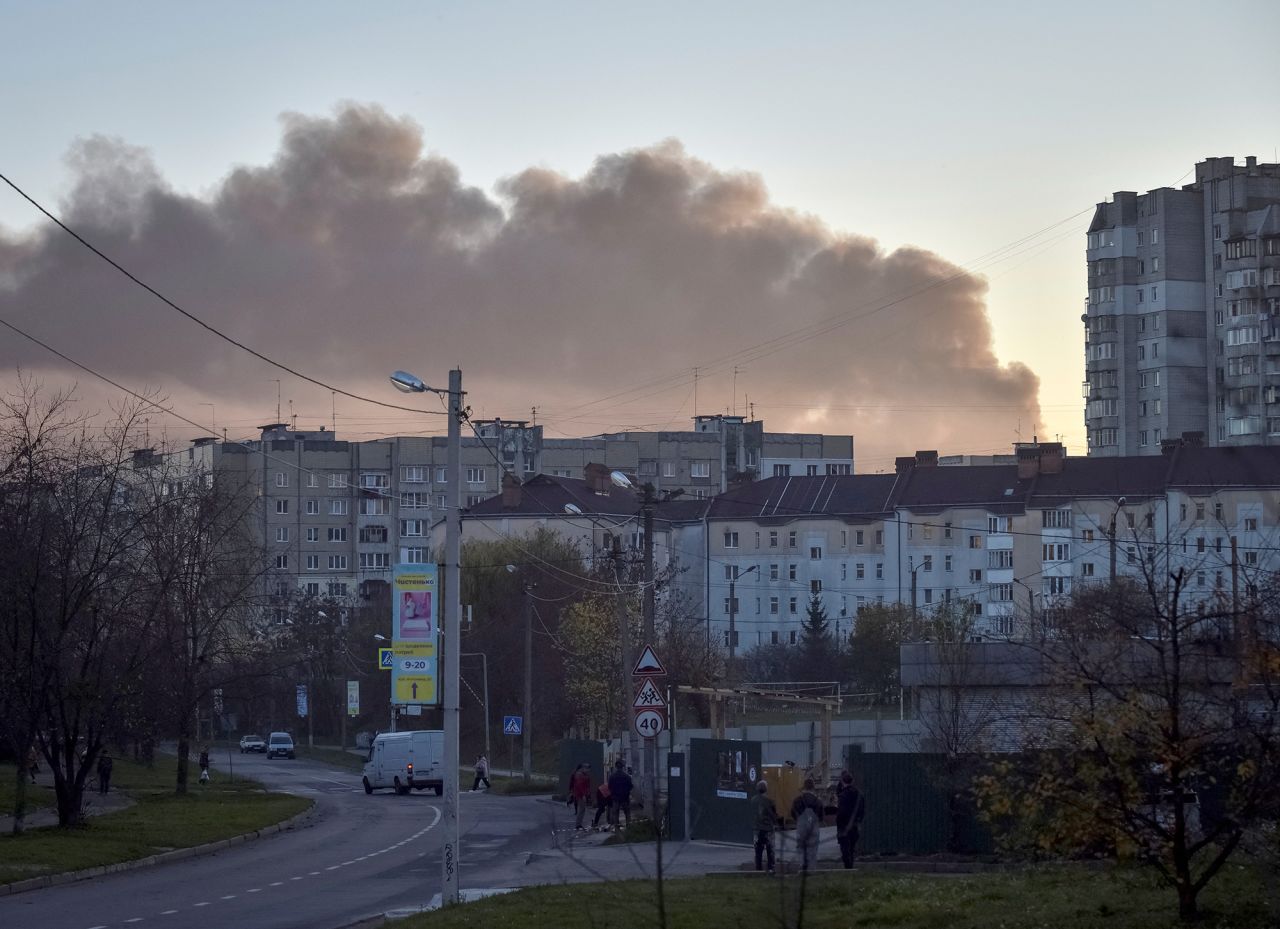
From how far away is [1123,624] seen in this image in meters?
15.4

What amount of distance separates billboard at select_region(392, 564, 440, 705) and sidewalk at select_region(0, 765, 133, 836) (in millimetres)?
8327

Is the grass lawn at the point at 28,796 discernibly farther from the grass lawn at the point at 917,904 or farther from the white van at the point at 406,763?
the grass lawn at the point at 917,904

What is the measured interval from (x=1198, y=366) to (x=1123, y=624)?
416ft

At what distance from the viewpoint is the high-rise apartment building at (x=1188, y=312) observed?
→ 424 feet

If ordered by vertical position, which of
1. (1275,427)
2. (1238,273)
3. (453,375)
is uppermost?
(1238,273)

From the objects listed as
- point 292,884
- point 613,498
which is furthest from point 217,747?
point 292,884

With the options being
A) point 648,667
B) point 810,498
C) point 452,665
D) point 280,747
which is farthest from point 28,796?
point 810,498

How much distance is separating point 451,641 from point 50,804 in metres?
25.5

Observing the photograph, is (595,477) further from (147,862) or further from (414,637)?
(147,862)

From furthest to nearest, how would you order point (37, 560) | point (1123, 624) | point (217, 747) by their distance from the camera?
point (217, 747) < point (37, 560) < point (1123, 624)

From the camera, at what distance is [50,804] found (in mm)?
43312

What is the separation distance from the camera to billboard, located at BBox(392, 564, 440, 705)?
1228 inches

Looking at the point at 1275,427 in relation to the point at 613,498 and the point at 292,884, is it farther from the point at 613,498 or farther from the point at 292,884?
the point at 292,884

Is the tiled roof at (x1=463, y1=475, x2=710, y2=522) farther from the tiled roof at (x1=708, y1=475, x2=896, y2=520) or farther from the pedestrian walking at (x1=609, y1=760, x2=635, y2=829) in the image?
the pedestrian walking at (x1=609, y1=760, x2=635, y2=829)
